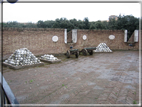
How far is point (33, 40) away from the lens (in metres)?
9.34

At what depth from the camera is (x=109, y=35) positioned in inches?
538

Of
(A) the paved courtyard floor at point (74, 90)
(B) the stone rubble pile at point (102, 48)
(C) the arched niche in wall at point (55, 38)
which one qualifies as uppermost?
A: (C) the arched niche in wall at point (55, 38)

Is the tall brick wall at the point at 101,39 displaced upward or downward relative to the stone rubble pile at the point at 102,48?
upward

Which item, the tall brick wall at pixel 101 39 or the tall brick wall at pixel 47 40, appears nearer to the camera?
the tall brick wall at pixel 47 40

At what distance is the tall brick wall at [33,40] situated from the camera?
322 inches

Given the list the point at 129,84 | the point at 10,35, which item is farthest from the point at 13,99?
the point at 10,35

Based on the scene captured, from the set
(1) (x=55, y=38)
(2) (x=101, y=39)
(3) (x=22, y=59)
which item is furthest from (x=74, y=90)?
(2) (x=101, y=39)

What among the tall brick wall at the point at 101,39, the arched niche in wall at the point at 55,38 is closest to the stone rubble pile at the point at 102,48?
the tall brick wall at the point at 101,39

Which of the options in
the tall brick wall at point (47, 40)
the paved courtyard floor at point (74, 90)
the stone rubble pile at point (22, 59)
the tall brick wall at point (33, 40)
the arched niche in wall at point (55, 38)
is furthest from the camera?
the arched niche in wall at point (55, 38)

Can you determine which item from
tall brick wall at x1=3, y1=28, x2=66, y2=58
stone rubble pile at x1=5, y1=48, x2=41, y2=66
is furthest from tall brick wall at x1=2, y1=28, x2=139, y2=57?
stone rubble pile at x1=5, y1=48, x2=41, y2=66

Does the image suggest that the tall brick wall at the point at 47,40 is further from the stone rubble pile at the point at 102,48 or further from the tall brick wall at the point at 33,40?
the stone rubble pile at the point at 102,48

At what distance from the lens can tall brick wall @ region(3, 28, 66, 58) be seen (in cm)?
817

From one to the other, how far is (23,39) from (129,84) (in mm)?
7060

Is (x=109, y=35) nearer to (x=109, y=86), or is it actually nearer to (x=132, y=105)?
(x=109, y=86)
